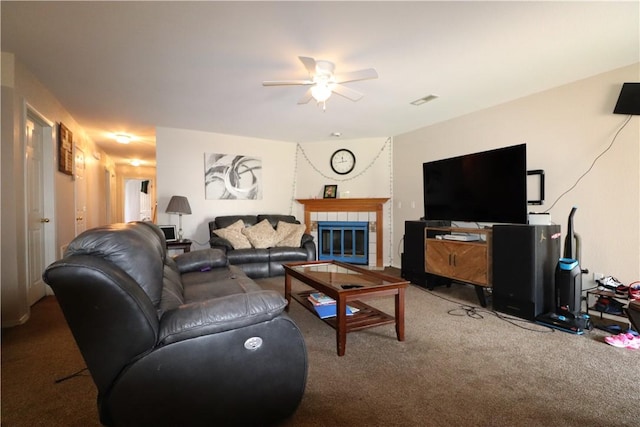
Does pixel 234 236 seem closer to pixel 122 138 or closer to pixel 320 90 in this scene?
pixel 320 90

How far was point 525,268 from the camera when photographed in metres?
2.66

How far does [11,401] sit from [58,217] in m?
2.74

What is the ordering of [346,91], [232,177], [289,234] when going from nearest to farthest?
[346,91], [289,234], [232,177]

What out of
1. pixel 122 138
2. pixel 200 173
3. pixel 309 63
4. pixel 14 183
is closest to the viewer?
pixel 309 63

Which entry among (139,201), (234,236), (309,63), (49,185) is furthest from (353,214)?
(139,201)

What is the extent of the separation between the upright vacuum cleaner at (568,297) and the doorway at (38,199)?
16.0 ft

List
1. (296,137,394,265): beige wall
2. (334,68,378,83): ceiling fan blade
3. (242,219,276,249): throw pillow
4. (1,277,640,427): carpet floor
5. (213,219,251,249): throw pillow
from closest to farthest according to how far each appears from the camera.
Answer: (1,277,640,427): carpet floor
(334,68,378,83): ceiling fan blade
(213,219,251,249): throw pillow
(242,219,276,249): throw pillow
(296,137,394,265): beige wall

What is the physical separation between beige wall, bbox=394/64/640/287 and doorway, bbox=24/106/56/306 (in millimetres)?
4555

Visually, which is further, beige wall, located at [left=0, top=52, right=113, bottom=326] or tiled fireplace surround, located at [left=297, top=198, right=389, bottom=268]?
tiled fireplace surround, located at [left=297, top=198, right=389, bottom=268]

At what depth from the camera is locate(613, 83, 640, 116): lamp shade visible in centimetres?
251

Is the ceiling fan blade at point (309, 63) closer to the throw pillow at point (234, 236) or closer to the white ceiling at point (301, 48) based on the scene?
the white ceiling at point (301, 48)

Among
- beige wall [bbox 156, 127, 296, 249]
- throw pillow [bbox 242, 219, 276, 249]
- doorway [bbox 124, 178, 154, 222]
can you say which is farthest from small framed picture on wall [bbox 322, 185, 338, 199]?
doorway [bbox 124, 178, 154, 222]

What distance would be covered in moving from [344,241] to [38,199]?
14.0 ft

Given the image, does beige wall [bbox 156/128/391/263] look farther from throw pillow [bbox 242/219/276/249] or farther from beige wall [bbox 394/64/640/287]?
beige wall [bbox 394/64/640/287]
